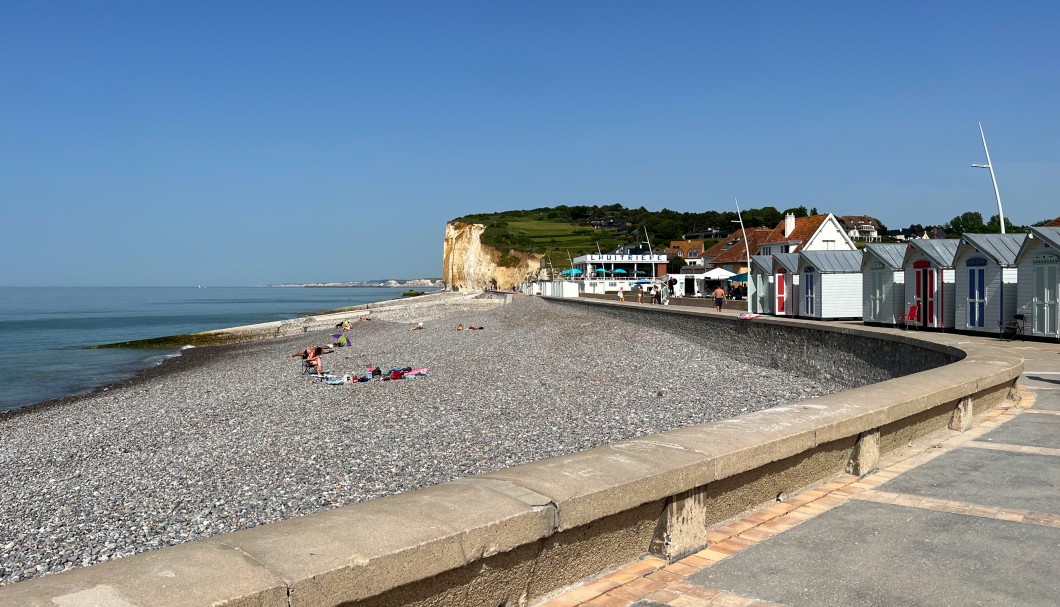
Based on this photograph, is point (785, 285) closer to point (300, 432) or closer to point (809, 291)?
point (809, 291)

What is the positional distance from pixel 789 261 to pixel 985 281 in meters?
10.6

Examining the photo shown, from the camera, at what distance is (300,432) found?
1543cm

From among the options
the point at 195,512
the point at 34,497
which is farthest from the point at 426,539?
the point at 34,497

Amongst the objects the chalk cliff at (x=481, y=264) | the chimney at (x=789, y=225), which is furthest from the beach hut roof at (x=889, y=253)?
the chalk cliff at (x=481, y=264)

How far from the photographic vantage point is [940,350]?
13734mm

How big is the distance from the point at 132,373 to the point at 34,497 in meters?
24.6

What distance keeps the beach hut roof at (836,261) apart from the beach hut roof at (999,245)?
6.75 m

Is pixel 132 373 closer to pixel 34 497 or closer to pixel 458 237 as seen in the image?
pixel 34 497

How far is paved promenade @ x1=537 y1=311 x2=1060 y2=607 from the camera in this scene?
362 centimetres

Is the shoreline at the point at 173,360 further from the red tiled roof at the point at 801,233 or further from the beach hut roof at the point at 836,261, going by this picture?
the red tiled roof at the point at 801,233

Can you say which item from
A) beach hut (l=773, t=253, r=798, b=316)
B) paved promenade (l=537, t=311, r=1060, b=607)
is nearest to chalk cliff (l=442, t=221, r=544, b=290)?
beach hut (l=773, t=253, r=798, b=316)

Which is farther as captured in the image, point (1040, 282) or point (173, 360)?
point (173, 360)

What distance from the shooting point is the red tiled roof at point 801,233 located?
66.4 metres

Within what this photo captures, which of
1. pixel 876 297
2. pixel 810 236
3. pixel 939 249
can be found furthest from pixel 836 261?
pixel 810 236
